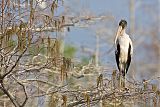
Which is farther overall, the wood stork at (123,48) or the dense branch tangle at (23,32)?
the wood stork at (123,48)

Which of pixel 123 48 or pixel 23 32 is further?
pixel 123 48

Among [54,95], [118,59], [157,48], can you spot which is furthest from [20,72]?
[157,48]

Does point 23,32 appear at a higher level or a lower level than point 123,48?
higher

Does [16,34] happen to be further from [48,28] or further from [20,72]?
[20,72]

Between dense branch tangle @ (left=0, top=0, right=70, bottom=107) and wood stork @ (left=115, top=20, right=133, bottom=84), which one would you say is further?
wood stork @ (left=115, top=20, right=133, bottom=84)

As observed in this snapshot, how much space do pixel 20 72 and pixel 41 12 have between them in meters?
1.36

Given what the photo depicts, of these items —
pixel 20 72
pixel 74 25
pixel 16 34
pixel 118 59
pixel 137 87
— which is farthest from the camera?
pixel 74 25

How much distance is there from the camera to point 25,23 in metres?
7.21

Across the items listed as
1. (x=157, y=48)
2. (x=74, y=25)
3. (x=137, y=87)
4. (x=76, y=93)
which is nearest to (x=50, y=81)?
(x=74, y=25)

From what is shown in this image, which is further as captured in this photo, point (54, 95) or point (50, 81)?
point (50, 81)

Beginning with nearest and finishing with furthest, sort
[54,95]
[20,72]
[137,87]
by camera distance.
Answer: [137,87], [54,95], [20,72]

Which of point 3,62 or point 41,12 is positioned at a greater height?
point 41,12

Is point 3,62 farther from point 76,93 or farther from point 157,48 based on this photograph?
point 157,48

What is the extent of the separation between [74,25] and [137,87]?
14.2 feet
